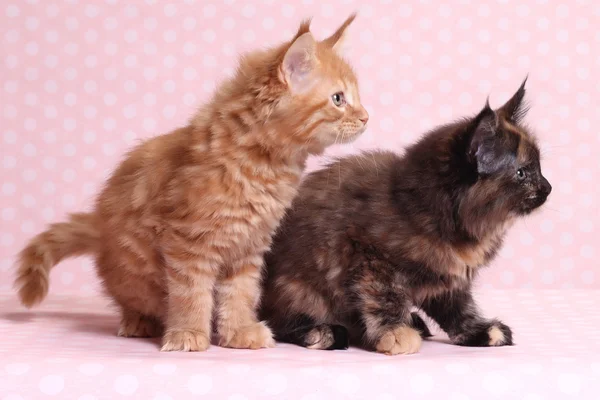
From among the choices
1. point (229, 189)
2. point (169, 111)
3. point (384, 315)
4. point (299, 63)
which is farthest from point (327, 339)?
point (169, 111)

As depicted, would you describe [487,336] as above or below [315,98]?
below

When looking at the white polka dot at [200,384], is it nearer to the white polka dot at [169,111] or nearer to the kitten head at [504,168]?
the kitten head at [504,168]

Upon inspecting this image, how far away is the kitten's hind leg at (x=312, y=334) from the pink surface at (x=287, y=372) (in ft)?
0.14

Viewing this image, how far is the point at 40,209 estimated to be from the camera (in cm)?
338

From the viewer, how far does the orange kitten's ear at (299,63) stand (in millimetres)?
2017

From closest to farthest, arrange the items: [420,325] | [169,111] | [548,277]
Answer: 1. [420,325]
2. [169,111]
3. [548,277]

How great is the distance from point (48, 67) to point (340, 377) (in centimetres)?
Result: 207

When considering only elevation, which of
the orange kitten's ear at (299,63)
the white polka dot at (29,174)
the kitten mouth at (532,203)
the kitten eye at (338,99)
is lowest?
the white polka dot at (29,174)

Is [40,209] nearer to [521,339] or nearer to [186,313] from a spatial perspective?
[186,313]

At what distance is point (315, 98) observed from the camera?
2064mm

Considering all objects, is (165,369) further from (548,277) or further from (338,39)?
(548,277)

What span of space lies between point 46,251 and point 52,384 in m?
0.77

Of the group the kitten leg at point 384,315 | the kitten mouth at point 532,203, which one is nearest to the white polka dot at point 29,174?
the kitten leg at point 384,315

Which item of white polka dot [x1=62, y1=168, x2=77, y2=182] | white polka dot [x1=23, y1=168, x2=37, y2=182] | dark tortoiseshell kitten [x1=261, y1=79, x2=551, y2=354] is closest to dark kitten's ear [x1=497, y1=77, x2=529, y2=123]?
dark tortoiseshell kitten [x1=261, y1=79, x2=551, y2=354]
